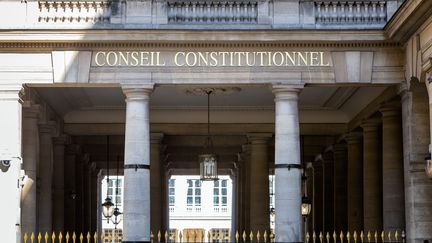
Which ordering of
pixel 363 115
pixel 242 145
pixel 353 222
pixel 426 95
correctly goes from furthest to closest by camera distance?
pixel 242 145 < pixel 353 222 < pixel 363 115 < pixel 426 95

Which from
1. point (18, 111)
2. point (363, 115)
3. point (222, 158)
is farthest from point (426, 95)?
point (222, 158)

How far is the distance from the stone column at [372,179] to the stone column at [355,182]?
7.59ft

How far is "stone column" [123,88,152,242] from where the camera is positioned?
86.0ft

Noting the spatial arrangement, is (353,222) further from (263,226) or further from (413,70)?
(413,70)

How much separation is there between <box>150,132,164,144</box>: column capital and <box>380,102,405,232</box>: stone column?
8305mm

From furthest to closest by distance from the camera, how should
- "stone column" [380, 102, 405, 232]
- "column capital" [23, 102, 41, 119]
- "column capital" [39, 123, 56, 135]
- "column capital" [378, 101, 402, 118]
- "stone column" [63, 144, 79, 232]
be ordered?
"stone column" [63, 144, 79, 232], "column capital" [39, 123, 56, 135], "column capital" [378, 101, 402, 118], "stone column" [380, 102, 405, 232], "column capital" [23, 102, 41, 119]

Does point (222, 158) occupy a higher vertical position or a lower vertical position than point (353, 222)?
higher

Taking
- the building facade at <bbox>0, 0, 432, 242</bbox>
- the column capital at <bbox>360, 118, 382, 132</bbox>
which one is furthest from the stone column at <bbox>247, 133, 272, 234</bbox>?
the building facade at <bbox>0, 0, 432, 242</bbox>

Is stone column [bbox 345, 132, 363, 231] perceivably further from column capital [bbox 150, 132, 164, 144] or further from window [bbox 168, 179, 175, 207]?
window [bbox 168, 179, 175, 207]

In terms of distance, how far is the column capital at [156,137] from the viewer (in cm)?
3566

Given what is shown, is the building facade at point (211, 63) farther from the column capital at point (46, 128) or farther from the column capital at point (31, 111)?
A: the column capital at point (46, 128)

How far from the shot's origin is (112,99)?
33844 mm

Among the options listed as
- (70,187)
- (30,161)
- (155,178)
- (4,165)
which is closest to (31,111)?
(30,161)

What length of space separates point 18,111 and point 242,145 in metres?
15.8
